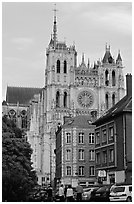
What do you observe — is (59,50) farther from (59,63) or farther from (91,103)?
(91,103)

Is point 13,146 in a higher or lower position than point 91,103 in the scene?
lower

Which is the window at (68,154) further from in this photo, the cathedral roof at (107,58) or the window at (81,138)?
the cathedral roof at (107,58)

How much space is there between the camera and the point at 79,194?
25.3 meters

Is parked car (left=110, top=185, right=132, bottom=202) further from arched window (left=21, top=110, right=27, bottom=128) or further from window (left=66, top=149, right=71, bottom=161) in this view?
arched window (left=21, top=110, right=27, bottom=128)

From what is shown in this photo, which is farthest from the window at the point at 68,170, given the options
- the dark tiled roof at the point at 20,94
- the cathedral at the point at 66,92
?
the dark tiled roof at the point at 20,94

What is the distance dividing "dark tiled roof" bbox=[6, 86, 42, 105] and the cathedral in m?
21.7

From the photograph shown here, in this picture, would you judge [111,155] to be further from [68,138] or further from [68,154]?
[68,154]

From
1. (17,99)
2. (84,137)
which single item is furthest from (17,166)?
(17,99)

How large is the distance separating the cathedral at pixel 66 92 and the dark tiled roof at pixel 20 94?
2171 cm

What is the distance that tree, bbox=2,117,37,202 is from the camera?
21.6 meters

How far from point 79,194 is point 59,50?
3457 inches

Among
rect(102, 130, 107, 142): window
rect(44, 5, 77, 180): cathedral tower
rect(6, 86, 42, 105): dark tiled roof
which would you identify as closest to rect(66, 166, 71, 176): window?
rect(102, 130, 107, 142): window

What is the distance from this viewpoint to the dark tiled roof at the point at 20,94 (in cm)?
13838

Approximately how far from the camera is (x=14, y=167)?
98.2 feet
